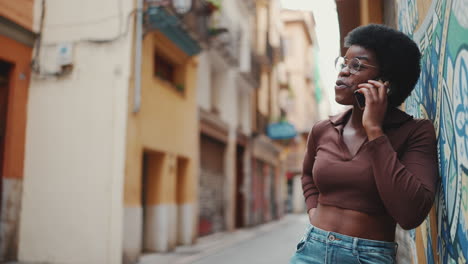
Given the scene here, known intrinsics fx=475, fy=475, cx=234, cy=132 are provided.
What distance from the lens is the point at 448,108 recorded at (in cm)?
197

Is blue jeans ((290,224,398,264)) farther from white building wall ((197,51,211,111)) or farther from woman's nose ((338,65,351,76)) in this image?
white building wall ((197,51,211,111))

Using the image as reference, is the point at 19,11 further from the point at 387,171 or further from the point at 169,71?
the point at 387,171

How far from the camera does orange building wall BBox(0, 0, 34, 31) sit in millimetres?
9492

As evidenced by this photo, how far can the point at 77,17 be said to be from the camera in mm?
10781

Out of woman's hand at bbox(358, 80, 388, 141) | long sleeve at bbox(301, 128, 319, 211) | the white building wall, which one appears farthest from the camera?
the white building wall

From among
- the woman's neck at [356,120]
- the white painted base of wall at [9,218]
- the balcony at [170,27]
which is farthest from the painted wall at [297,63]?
the woman's neck at [356,120]

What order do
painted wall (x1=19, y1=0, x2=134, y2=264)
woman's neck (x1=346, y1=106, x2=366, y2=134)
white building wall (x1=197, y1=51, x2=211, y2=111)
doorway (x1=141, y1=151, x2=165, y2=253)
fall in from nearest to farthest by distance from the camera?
woman's neck (x1=346, y1=106, x2=366, y2=134) → painted wall (x1=19, y1=0, x2=134, y2=264) → doorway (x1=141, y1=151, x2=165, y2=253) → white building wall (x1=197, y1=51, x2=211, y2=111)

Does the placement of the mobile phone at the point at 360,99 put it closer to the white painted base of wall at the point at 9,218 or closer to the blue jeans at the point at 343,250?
the blue jeans at the point at 343,250

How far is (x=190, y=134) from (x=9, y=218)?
18.2 ft

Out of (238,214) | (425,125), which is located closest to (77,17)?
(425,125)

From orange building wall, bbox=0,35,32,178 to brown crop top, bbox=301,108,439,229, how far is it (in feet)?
30.2

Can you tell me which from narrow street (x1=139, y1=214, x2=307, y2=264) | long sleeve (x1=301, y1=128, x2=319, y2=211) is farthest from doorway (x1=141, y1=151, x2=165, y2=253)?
long sleeve (x1=301, y1=128, x2=319, y2=211)

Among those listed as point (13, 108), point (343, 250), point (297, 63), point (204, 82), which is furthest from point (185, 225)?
point (297, 63)

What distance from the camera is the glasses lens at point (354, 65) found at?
6.73 feet
